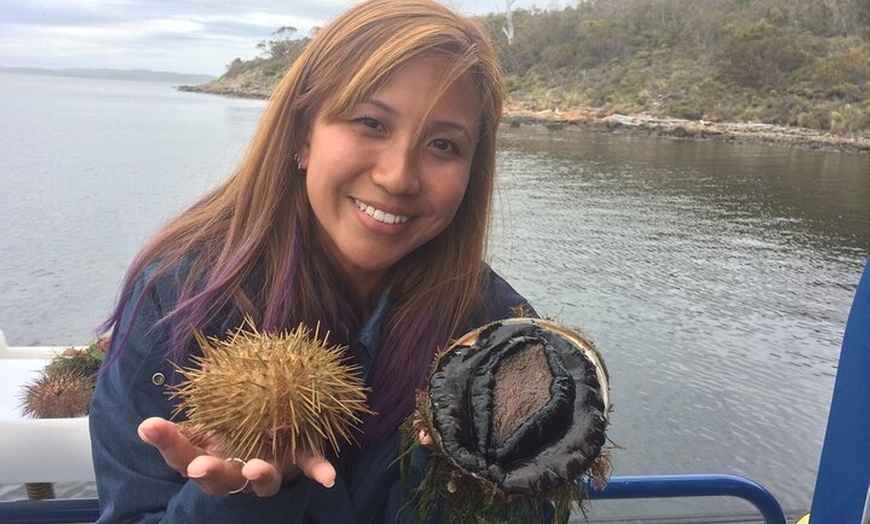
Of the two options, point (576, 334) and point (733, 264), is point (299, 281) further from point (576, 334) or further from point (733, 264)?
point (733, 264)

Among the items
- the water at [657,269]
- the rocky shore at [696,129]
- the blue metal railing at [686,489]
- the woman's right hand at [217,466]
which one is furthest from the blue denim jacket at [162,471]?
the rocky shore at [696,129]

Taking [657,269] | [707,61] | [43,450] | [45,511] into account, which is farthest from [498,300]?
[707,61]

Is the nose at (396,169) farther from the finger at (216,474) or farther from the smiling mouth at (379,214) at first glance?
the finger at (216,474)

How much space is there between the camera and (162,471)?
6.40ft

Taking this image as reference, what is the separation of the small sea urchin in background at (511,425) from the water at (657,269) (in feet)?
5.21

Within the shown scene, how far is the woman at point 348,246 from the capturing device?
2078mm

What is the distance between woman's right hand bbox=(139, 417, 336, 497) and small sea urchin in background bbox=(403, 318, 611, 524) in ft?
Result: 1.10

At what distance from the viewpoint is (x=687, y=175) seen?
33.9m

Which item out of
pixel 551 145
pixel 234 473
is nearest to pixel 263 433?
pixel 234 473

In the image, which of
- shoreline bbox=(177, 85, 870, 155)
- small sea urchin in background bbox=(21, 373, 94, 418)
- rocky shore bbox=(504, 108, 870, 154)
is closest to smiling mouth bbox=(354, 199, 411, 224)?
small sea urchin in background bbox=(21, 373, 94, 418)

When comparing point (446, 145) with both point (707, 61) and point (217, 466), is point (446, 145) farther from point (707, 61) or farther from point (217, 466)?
point (707, 61)

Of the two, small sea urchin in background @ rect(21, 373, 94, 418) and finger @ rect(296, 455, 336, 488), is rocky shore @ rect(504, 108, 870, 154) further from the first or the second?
finger @ rect(296, 455, 336, 488)

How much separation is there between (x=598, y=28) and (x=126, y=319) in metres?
84.2

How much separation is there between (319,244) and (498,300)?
67 cm
